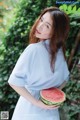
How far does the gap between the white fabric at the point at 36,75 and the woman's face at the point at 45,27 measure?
4 centimetres

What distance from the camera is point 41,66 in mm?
1833

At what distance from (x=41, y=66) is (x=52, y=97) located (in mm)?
188

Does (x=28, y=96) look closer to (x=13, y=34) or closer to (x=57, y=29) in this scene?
(x=57, y=29)

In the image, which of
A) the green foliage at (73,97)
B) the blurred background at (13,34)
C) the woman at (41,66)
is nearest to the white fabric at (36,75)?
the woman at (41,66)

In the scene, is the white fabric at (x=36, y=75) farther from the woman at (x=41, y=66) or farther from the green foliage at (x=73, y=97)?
the green foliage at (x=73, y=97)

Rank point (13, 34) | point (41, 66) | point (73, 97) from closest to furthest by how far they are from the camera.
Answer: point (41, 66)
point (73, 97)
point (13, 34)

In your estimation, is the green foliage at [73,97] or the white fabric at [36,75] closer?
the white fabric at [36,75]

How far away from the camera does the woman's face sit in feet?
6.06

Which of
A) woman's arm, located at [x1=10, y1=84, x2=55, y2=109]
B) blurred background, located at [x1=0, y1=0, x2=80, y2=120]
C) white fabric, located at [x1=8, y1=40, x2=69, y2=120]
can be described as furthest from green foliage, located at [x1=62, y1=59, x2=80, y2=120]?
woman's arm, located at [x1=10, y1=84, x2=55, y2=109]

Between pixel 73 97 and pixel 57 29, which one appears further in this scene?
pixel 73 97

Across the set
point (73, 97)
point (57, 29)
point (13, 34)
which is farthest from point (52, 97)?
point (13, 34)

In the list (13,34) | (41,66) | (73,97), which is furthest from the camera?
(13,34)

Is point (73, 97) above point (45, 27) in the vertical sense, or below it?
below

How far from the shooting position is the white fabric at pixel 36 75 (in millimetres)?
1811
